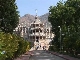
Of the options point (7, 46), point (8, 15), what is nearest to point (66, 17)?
point (8, 15)

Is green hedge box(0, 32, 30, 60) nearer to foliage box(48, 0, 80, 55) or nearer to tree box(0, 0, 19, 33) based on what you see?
tree box(0, 0, 19, 33)

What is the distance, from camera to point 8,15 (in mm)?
43719

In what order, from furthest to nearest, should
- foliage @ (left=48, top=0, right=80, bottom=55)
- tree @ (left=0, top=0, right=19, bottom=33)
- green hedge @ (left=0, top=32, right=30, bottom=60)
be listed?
foliage @ (left=48, top=0, right=80, bottom=55) → tree @ (left=0, top=0, right=19, bottom=33) → green hedge @ (left=0, top=32, right=30, bottom=60)

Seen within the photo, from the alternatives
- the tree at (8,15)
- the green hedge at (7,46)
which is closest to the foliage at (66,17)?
the tree at (8,15)

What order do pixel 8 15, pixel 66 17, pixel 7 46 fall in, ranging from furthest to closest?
pixel 66 17
pixel 8 15
pixel 7 46

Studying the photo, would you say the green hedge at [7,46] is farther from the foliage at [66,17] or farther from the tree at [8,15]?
the foliage at [66,17]

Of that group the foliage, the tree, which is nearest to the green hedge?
the tree

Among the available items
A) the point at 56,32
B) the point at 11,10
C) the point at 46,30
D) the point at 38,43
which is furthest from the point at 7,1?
the point at 46,30

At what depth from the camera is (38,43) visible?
126625 mm

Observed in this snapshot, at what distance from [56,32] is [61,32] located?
13.4 ft

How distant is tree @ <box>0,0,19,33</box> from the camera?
143 ft

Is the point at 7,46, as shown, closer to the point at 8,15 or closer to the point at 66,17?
the point at 8,15

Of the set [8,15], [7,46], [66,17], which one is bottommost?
[7,46]

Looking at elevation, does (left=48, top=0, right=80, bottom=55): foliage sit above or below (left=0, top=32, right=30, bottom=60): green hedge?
above
